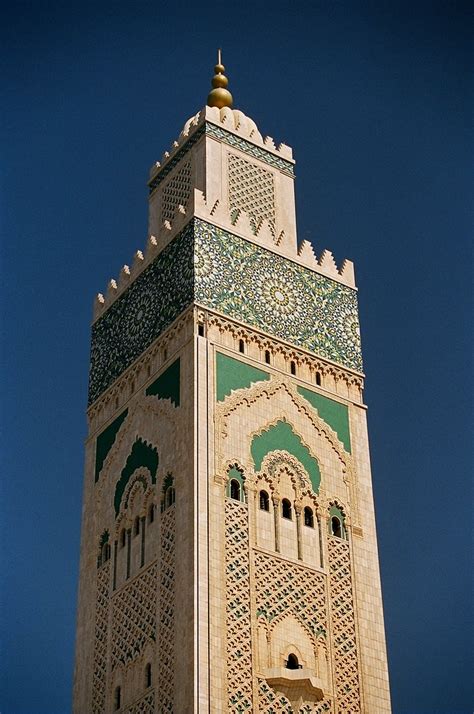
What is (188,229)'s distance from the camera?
16984 mm

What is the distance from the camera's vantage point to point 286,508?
15.6 meters

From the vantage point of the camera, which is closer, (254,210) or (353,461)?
(353,461)

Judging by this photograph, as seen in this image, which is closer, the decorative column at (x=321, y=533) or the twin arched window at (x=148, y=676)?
the twin arched window at (x=148, y=676)

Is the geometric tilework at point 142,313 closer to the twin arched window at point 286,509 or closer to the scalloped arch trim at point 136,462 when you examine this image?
the scalloped arch trim at point 136,462

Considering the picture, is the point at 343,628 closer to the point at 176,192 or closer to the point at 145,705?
the point at 145,705

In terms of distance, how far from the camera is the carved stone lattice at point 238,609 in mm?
13945

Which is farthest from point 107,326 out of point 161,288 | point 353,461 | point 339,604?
point 339,604

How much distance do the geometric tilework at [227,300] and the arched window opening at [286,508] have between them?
7.17 feet

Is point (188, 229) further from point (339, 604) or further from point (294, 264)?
point (339, 604)

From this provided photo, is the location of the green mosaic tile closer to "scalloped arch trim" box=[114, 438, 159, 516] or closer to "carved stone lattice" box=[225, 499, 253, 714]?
"scalloped arch trim" box=[114, 438, 159, 516]

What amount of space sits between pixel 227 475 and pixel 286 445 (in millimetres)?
1084

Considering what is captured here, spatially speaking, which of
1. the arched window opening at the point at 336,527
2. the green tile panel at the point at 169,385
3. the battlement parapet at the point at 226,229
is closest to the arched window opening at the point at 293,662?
the arched window opening at the point at 336,527

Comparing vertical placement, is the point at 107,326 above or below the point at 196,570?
above

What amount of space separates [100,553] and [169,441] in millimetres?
1687
